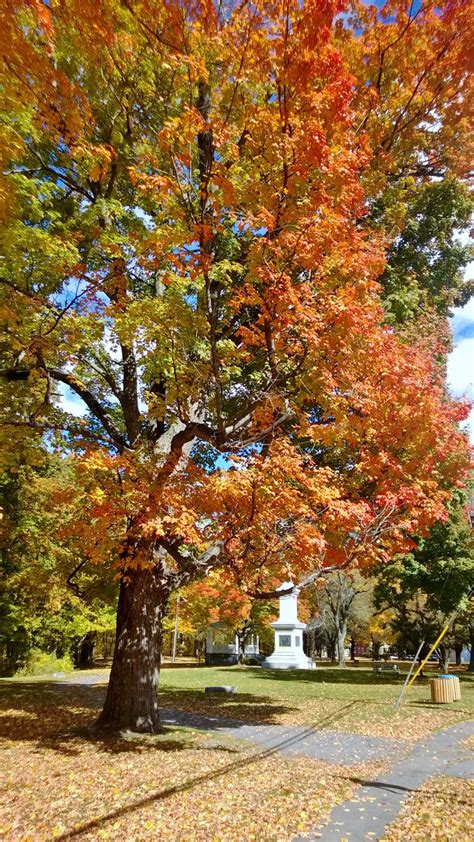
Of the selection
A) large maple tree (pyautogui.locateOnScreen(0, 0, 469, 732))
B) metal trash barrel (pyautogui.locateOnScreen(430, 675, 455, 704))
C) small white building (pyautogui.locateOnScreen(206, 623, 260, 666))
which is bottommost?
small white building (pyautogui.locateOnScreen(206, 623, 260, 666))

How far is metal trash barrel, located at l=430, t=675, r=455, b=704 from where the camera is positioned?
14305mm

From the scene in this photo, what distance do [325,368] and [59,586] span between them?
58.8 feet

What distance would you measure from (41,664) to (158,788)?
878 inches

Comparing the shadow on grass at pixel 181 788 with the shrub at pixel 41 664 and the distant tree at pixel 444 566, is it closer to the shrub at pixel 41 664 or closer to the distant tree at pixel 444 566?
the distant tree at pixel 444 566

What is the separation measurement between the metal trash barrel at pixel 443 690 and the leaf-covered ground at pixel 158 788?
8.39 metres

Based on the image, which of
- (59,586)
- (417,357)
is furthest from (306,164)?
(59,586)

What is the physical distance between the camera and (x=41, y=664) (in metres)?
24.9

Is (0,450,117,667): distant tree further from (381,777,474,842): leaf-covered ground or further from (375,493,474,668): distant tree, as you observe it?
(381,777,474,842): leaf-covered ground

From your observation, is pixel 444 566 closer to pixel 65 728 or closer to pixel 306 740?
pixel 306 740

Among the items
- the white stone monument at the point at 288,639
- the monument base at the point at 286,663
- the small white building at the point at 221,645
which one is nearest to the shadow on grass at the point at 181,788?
the white stone monument at the point at 288,639

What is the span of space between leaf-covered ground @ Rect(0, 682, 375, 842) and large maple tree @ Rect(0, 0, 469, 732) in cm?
130

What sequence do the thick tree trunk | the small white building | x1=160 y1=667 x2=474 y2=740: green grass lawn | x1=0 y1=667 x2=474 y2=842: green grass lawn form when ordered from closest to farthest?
x1=0 y1=667 x2=474 y2=842: green grass lawn, the thick tree trunk, x1=160 y1=667 x2=474 y2=740: green grass lawn, the small white building

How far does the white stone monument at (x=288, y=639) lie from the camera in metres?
27.8

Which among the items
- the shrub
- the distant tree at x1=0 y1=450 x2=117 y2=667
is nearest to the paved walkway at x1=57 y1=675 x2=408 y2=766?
the distant tree at x1=0 y1=450 x2=117 y2=667
